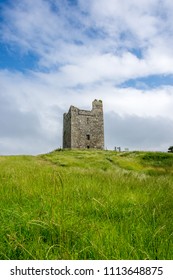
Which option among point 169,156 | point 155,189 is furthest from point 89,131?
point 155,189

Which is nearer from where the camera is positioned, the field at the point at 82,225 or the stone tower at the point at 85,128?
the field at the point at 82,225

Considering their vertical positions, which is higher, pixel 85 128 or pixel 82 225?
pixel 85 128

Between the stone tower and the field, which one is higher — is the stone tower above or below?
above

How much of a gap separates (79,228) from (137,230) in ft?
2.28

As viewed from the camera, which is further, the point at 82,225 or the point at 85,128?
the point at 85,128

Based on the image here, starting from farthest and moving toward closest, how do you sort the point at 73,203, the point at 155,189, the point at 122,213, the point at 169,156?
the point at 169,156
the point at 155,189
the point at 73,203
the point at 122,213

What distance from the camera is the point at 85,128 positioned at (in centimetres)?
7319

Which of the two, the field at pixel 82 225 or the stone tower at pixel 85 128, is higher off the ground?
the stone tower at pixel 85 128

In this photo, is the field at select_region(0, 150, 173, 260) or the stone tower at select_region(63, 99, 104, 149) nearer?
the field at select_region(0, 150, 173, 260)

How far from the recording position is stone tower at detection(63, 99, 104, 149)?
71625mm

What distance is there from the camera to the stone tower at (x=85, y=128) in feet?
235
